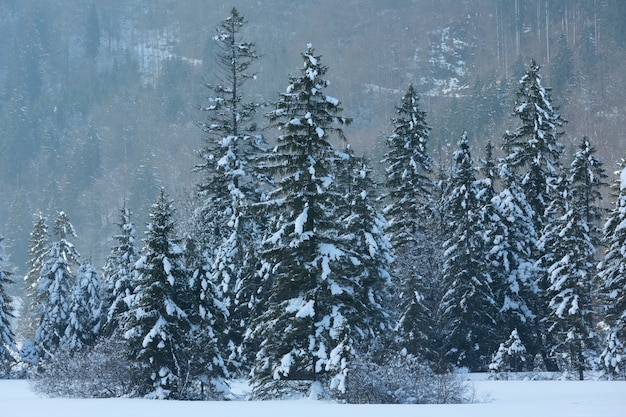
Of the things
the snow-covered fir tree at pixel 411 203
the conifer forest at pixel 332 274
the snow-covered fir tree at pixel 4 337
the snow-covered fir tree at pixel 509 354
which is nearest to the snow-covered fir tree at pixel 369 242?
the conifer forest at pixel 332 274

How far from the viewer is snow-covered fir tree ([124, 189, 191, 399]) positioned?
27109 millimetres

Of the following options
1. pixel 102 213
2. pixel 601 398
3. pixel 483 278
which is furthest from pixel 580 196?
pixel 102 213

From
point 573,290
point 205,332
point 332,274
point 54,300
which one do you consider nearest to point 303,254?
point 332,274

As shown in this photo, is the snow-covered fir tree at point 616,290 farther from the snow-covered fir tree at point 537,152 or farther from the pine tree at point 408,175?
the pine tree at point 408,175

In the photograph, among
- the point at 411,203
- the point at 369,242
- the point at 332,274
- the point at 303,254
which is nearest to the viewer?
the point at 332,274

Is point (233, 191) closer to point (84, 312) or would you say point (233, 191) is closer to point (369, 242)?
point (369, 242)

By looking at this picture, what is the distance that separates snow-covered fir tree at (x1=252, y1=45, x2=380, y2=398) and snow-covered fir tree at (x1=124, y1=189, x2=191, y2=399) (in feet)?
9.57

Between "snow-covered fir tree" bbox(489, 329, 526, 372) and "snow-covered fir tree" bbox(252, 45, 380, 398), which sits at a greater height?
"snow-covered fir tree" bbox(252, 45, 380, 398)

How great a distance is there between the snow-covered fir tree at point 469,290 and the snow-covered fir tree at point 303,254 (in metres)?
14.0

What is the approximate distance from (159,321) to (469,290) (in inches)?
741

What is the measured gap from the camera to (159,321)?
27.3 m

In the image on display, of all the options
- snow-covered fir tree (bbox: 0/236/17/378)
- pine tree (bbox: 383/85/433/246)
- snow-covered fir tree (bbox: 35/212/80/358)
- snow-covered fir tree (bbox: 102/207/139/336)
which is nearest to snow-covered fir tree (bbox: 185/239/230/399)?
snow-covered fir tree (bbox: 102/207/139/336)

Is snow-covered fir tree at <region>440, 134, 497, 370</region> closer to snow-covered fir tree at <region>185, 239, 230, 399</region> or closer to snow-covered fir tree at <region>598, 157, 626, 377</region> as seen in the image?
snow-covered fir tree at <region>598, 157, 626, 377</region>

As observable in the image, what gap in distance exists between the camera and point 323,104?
27.5m
